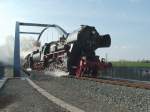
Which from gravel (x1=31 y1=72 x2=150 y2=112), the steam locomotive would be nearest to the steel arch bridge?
the steam locomotive

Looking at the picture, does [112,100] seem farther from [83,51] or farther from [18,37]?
[18,37]

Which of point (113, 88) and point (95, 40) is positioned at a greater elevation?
point (95, 40)

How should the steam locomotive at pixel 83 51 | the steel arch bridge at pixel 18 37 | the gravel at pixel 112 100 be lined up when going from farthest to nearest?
1. the steel arch bridge at pixel 18 37
2. the steam locomotive at pixel 83 51
3. the gravel at pixel 112 100

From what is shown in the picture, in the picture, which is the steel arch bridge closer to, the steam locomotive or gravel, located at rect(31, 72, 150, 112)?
the steam locomotive

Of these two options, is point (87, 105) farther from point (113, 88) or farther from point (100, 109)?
point (113, 88)

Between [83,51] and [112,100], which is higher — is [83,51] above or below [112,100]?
above

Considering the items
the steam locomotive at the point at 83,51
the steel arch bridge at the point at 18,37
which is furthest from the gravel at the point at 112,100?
the steel arch bridge at the point at 18,37

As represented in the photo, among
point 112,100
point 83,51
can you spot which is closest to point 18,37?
point 83,51

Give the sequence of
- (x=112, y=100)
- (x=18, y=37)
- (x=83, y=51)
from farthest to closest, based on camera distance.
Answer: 1. (x=18, y=37)
2. (x=83, y=51)
3. (x=112, y=100)

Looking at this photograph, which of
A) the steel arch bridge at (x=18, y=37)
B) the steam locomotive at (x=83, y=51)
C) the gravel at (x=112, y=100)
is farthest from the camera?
the steel arch bridge at (x=18, y=37)

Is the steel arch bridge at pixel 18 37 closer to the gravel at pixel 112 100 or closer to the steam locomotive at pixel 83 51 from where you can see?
the steam locomotive at pixel 83 51

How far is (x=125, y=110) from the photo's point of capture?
1318 cm

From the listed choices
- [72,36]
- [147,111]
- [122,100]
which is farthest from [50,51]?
[147,111]

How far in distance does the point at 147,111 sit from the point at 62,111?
2800 millimetres
